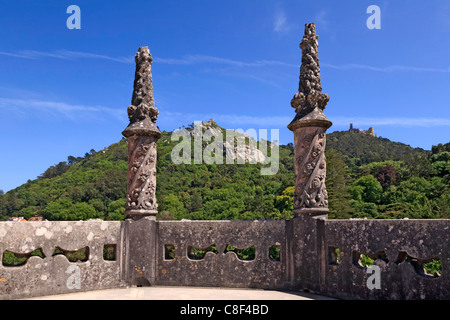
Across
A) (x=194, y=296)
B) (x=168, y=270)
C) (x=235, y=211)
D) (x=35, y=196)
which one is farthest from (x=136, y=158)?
(x=35, y=196)

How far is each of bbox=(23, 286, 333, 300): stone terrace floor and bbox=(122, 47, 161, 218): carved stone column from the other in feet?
4.02

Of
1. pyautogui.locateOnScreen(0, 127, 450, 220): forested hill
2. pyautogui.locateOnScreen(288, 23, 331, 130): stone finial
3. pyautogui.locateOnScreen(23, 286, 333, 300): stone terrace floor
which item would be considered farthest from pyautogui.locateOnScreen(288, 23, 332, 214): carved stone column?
pyautogui.locateOnScreen(0, 127, 450, 220): forested hill

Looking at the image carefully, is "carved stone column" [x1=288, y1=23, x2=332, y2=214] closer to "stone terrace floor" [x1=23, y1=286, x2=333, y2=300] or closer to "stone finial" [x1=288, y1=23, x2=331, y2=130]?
"stone finial" [x1=288, y1=23, x2=331, y2=130]

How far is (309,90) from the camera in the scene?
6047mm

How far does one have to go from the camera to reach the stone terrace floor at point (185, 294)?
17.0ft

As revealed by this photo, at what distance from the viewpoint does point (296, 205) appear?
5.84 m

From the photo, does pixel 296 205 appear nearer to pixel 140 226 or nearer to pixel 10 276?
pixel 140 226

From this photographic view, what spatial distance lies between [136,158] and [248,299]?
2.90 m

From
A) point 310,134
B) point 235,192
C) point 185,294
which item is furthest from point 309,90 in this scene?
point 235,192

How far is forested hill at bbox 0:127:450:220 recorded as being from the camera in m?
40.1

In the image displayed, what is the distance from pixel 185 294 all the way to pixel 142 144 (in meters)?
2.52

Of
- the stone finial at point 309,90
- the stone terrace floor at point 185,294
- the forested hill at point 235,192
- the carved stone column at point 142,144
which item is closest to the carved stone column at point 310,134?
the stone finial at point 309,90

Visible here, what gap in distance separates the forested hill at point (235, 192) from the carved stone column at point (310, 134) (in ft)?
92.2

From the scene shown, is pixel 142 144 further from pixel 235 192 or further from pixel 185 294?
pixel 235 192
